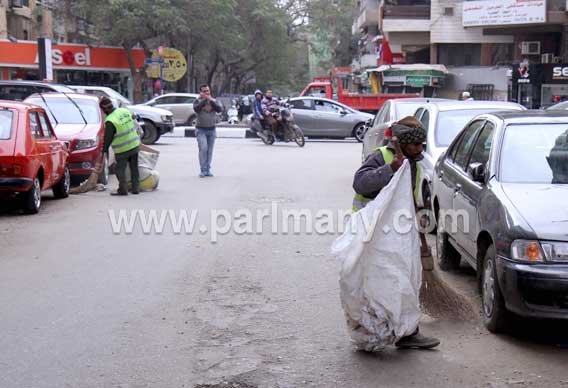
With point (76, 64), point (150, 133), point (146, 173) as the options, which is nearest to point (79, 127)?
point (146, 173)

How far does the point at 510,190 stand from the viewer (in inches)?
236

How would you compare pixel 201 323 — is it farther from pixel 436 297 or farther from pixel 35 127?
pixel 35 127

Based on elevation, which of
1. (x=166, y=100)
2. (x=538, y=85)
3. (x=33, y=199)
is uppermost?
(x=538, y=85)

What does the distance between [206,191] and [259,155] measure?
783 centimetres

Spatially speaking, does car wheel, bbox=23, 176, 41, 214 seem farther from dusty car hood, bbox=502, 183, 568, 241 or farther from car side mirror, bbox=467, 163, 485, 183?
dusty car hood, bbox=502, 183, 568, 241

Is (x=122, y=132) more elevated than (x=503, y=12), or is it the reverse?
(x=503, y=12)

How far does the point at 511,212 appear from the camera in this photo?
18.2ft

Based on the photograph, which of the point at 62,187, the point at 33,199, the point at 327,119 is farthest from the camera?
the point at 327,119

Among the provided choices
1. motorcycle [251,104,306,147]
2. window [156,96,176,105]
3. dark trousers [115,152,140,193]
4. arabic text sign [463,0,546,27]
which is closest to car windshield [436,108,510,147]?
dark trousers [115,152,140,193]

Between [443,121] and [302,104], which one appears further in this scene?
[302,104]

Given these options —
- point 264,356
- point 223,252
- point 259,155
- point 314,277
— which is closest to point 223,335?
point 264,356

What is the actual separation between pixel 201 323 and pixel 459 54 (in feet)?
130

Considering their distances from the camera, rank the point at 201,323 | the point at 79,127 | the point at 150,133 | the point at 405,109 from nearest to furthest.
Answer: the point at 201,323 < the point at 405,109 < the point at 79,127 < the point at 150,133

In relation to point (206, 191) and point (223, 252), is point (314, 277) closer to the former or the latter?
point (223, 252)
